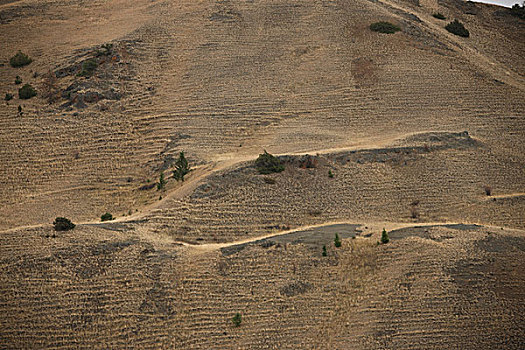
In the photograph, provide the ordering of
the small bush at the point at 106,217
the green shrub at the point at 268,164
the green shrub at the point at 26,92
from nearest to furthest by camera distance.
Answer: the small bush at the point at 106,217 < the green shrub at the point at 268,164 < the green shrub at the point at 26,92

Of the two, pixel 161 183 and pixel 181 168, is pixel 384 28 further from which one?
pixel 161 183

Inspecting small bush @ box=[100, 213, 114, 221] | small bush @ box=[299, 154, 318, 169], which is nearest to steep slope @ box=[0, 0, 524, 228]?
small bush @ box=[100, 213, 114, 221]

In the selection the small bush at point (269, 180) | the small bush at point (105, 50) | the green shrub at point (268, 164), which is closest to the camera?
the small bush at point (269, 180)


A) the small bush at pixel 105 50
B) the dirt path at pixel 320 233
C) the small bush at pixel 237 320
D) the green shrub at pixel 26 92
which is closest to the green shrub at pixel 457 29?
the dirt path at pixel 320 233

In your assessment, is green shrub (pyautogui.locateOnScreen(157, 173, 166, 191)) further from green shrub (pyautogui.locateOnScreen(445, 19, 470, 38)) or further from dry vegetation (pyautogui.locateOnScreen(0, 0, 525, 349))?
green shrub (pyautogui.locateOnScreen(445, 19, 470, 38))

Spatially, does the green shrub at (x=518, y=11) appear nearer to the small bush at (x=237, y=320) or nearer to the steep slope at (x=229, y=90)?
the steep slope at (x=229, y=90)

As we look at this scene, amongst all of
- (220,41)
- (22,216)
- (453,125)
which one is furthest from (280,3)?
(22,216)

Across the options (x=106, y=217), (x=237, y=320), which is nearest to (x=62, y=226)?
(x=106, y=217)
